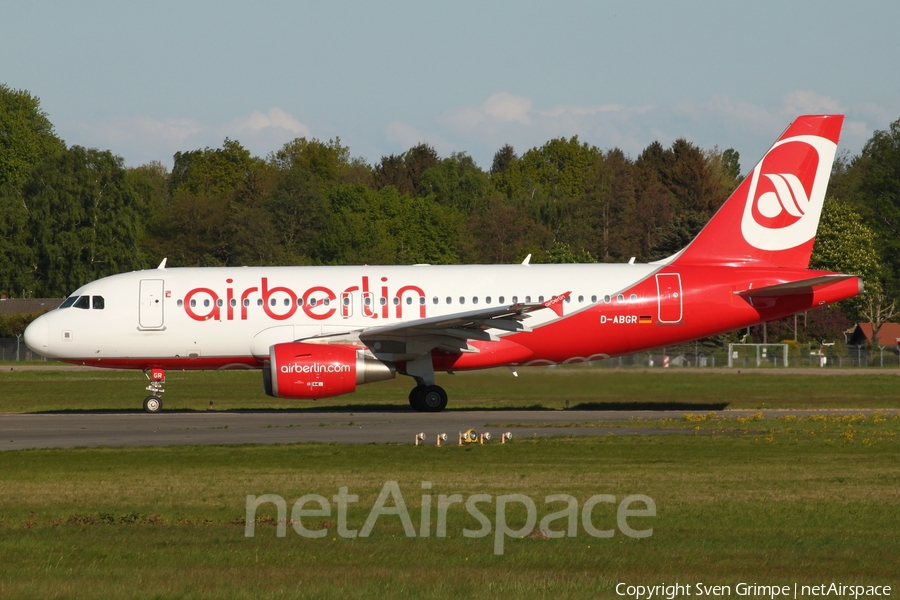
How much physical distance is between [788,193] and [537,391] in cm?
773

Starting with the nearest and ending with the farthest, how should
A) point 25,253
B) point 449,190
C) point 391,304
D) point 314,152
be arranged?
point 391,304 < point 25,253 < point 449,190 < point 314,152

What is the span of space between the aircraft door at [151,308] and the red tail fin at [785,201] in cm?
1241

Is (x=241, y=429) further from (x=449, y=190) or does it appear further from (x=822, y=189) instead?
(x=449, y=190)

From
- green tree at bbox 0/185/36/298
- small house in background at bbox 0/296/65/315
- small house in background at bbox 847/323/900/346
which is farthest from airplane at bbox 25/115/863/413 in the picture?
green tree at bbox 0/185/36/298

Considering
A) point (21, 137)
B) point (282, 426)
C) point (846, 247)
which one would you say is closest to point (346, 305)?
point (282, 426)

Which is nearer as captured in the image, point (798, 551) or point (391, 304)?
point (798, 551)

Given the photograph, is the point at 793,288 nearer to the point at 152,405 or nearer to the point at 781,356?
the point at 152,405

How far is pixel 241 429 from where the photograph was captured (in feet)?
73.0

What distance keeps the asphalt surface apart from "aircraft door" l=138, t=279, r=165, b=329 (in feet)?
7.03

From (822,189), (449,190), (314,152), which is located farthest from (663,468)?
(314,152)

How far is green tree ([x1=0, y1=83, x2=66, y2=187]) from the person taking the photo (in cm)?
9838

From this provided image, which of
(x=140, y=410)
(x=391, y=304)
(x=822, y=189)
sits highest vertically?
(x=822, y=189)

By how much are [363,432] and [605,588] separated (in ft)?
43.1

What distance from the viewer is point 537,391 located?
25.4 meters
